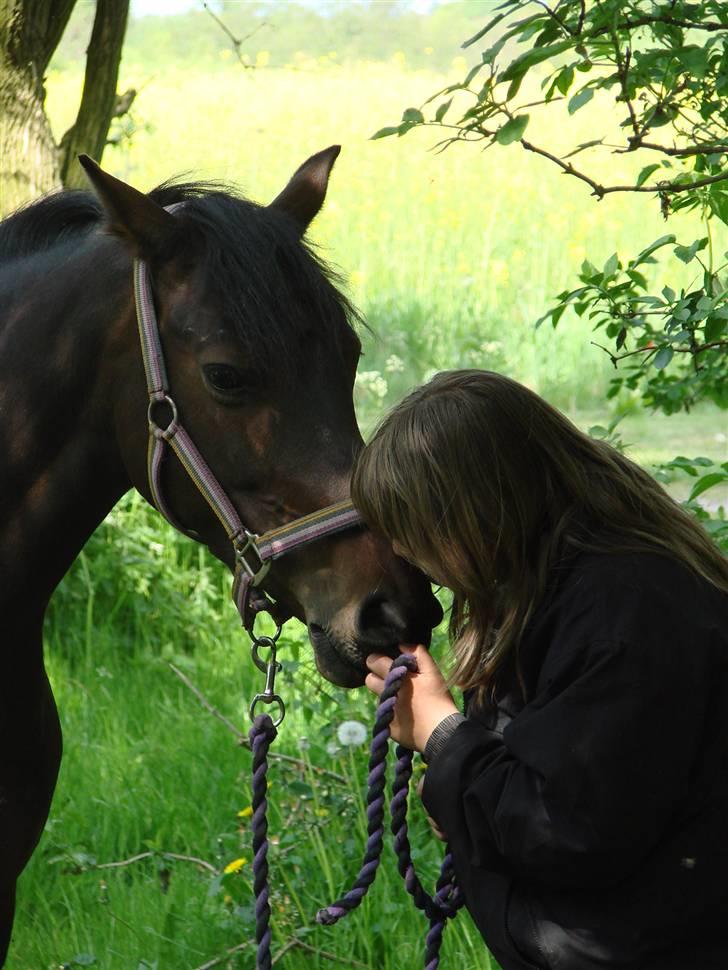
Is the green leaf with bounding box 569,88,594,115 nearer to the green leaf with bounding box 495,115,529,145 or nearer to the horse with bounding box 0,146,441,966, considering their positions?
the green leaf with bounding box 495,115,529,145

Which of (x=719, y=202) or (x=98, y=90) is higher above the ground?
(x=98, y=90)

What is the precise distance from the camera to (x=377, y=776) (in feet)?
5.71

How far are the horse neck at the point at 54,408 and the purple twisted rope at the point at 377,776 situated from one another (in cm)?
76

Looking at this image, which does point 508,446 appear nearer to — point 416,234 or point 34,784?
point 34,784

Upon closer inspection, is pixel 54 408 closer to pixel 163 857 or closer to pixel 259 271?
pixel 259 271

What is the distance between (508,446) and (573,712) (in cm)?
41

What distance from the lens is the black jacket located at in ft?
4.70

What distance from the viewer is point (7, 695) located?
2148mm

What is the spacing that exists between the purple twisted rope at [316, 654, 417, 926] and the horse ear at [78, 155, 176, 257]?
877mm

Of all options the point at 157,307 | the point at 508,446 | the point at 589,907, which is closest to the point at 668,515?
the point at 508,446

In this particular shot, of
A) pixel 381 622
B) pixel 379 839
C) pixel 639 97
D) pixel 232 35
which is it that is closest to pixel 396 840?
pixel 379 839

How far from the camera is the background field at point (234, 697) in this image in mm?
2715

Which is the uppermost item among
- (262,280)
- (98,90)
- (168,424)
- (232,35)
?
(232,35)

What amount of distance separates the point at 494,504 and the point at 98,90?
2960 millimetres
